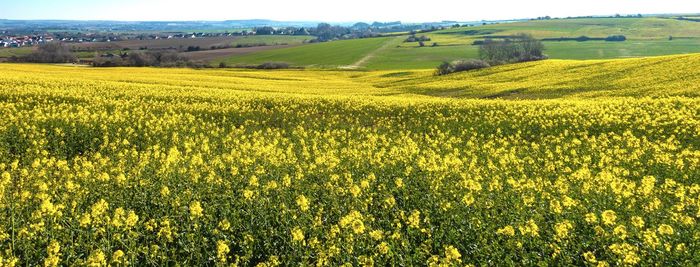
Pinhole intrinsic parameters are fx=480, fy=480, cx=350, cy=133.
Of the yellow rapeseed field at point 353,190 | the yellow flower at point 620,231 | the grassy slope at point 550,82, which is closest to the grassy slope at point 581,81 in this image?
the grassy slope at point 550,82

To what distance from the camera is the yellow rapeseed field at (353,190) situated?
686 cm

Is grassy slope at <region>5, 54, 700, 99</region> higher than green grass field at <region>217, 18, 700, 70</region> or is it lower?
lower

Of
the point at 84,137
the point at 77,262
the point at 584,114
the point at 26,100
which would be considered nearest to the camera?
the point at 77,262

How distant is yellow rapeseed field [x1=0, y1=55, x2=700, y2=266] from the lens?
6859 mm

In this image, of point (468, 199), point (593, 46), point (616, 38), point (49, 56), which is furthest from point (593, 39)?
point (468, 199)

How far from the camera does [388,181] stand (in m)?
10.8

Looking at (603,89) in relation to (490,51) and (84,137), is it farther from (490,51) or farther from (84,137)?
(490,51)

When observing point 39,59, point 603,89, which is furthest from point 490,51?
point 39,59

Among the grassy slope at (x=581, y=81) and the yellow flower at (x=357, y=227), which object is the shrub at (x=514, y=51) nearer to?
the grassy slope at (x=581, y=81)

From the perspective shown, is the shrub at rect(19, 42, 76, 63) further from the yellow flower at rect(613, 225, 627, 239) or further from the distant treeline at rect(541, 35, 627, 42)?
the distant treeline at rect(541, 35, 627, 42)

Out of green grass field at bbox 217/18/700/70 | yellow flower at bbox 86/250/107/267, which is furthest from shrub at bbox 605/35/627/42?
yellow flower at bbox 86/250/107/267

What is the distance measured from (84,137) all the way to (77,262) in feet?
40.2

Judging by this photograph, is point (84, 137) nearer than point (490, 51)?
Yes

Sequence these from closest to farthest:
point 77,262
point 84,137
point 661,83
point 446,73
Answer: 1. point 77,262
2. point 84,137
3. point 661,83
4. point 446,73
